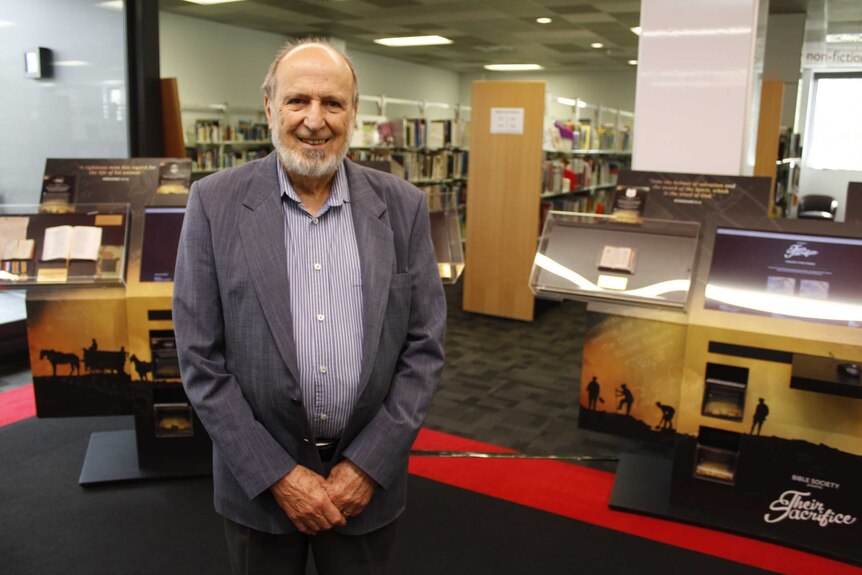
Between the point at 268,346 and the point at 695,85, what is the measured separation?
8.95 feet

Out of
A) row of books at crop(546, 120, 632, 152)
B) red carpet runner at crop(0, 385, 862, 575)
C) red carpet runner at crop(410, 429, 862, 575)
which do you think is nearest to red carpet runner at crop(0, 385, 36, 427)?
red carpet runner at crop(0, 385, 862, 575)

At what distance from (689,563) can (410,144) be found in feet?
21.9

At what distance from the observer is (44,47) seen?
16.7 ft

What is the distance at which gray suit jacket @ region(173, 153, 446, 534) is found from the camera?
138 centimetres

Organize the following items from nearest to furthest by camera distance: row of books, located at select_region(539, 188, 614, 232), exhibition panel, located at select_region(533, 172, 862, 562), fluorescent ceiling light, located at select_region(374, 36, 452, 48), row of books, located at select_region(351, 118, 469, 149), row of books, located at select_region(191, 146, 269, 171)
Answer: exhibition panel, located at select_region(533, 172, 862, 562), row of books, located at select_region(539, 188, 614, 232), row of books, located at select_region(351, 118, 469, 149), row of books, located at select_region(191, 146, 269, 171), fluorescent ceiling light, located at select_region(374, 36, 452, 48)

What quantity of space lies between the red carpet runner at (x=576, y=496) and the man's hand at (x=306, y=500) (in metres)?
1.62

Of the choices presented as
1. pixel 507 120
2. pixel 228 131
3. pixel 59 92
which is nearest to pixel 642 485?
pixel 507 120

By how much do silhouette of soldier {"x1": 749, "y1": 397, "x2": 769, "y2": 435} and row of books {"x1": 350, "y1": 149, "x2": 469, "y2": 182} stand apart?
5792mm

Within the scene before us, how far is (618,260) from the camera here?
8.89ft

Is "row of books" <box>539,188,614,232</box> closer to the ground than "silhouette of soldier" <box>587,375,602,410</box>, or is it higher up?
higher up

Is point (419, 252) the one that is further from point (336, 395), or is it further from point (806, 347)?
point (806, 347)

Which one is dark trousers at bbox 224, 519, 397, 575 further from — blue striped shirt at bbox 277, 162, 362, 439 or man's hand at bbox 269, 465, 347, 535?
blue striped shirt at bbox 277, 162, 362, 439

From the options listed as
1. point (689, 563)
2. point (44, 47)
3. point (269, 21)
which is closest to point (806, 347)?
point (689, 563)

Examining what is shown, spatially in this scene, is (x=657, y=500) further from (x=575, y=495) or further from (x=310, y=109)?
(x=310, y=109)
